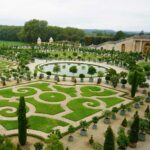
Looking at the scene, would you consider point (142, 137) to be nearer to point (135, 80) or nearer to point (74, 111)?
point (74, 111)

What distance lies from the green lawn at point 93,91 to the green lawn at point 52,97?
11.8ft

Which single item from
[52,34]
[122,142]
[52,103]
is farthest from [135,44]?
[122,142]

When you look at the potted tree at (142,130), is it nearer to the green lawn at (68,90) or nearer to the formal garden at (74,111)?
the formal garden at (74,111)

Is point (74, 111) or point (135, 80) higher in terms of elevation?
point (135, 80)

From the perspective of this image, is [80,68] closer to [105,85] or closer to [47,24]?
[105,85]

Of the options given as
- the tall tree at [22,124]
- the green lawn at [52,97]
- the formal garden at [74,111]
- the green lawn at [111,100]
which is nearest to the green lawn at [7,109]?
the formal garden at [74,111]

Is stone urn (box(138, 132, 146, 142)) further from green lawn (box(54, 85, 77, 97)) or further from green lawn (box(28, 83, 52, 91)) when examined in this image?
green lawn (box(28, 83, 52, 91))

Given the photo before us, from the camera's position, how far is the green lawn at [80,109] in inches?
1081

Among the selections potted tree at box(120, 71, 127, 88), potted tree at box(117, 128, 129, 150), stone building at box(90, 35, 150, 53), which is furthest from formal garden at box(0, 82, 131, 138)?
stone building at box(90, 35, 150, 53)

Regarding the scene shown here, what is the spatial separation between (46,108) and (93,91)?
10.7 metres

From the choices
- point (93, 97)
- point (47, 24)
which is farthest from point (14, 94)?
point (47, 24)

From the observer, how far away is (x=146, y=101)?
34031mm

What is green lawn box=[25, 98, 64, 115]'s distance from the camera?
2848 centimetres

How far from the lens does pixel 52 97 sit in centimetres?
3375
